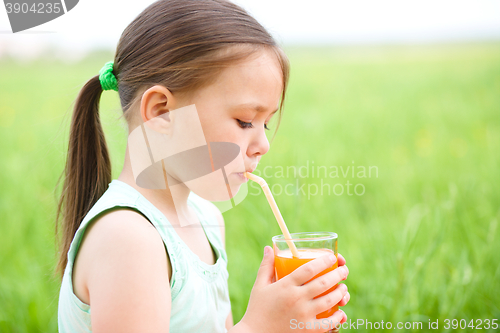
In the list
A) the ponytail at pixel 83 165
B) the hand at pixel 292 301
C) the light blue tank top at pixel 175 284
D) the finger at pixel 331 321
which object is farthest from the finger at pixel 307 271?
the ponytail at pixel 83 165

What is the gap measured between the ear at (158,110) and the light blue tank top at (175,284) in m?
0.16

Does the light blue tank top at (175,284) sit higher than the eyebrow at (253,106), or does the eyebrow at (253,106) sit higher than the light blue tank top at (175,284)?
the eyebrow at (253,106)

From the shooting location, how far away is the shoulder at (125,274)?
758mm

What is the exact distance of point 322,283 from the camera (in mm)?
874

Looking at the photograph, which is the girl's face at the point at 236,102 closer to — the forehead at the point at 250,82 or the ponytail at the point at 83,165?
the forehead at the point at 250,82

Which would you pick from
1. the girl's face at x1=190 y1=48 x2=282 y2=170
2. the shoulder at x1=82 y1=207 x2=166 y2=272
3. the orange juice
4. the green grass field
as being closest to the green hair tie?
the green grass field

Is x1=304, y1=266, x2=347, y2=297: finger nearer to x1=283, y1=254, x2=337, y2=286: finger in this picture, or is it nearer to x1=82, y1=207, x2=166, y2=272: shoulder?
x1=283, y1=254, x2=337, y2=286: finger

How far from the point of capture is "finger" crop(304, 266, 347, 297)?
2.83 feet

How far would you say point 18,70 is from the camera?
18.2ft

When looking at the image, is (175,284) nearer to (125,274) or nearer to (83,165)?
(125,274)

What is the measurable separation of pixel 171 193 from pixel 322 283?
425 millimetres

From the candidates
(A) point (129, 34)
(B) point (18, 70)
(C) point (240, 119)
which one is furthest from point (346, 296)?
(B) point (18, 70)

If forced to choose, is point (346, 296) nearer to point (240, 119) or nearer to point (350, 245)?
point (240, 119)

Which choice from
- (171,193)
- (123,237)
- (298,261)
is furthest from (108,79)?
(298,261)
